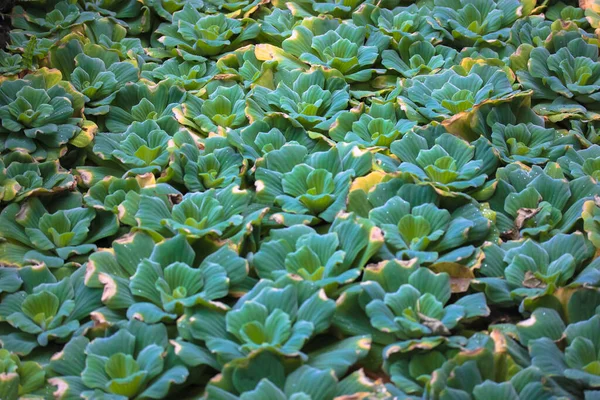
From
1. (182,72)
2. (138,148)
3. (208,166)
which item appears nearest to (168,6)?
(182,72)

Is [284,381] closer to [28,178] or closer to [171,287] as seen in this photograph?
[171,287]

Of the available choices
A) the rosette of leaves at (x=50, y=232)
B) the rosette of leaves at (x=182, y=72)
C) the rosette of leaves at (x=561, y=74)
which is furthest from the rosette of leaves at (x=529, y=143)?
the rosette of leaves at (x=50, y=232)

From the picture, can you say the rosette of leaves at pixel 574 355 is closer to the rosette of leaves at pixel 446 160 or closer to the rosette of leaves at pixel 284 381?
the rosette of leaves at pixel 284 381

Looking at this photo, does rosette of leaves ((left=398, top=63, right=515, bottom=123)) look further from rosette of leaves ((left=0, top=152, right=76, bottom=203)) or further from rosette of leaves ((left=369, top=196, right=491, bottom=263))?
rosette of leaves ((left=0, top=152, right=76, bottom=203))

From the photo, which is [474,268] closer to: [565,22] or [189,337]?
[189,337]

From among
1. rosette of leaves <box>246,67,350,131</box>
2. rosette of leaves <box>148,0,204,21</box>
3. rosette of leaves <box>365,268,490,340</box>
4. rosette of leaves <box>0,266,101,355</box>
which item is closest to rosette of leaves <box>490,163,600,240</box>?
rosette of leaves <box>365,268,490,340</box>

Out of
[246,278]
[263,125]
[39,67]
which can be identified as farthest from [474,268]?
[39,67]
